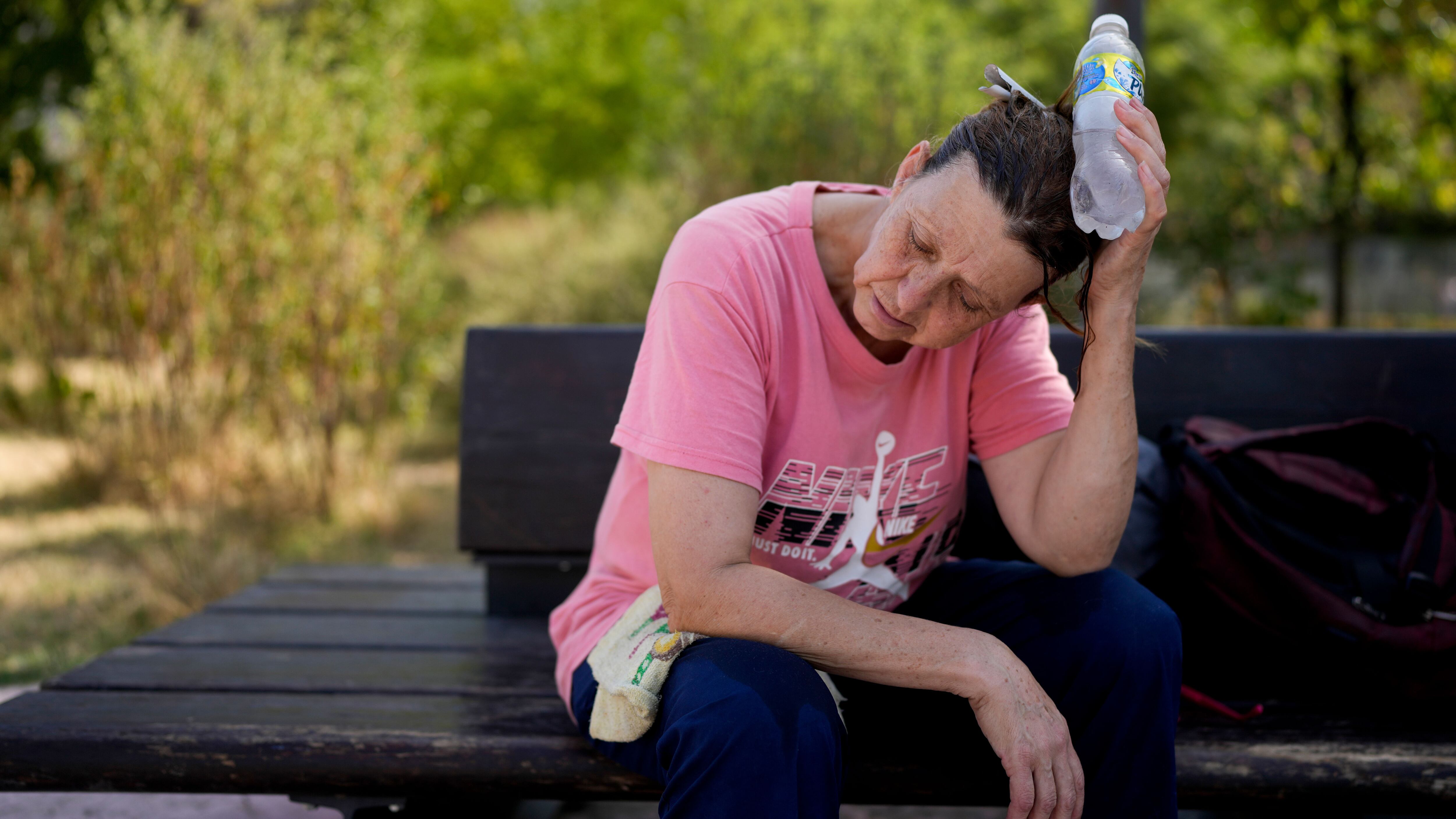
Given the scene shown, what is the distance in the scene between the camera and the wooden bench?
169 centimetres

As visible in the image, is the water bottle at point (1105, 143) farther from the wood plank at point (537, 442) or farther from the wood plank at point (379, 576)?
the wood plank at point (379, 576)

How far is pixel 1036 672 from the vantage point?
1.59m

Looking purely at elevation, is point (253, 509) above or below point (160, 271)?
below

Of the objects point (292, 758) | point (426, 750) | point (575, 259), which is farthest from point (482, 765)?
point (575, 259)

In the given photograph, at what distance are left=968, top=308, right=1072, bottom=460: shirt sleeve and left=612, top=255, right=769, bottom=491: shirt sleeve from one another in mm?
391

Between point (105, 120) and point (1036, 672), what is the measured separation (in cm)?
449

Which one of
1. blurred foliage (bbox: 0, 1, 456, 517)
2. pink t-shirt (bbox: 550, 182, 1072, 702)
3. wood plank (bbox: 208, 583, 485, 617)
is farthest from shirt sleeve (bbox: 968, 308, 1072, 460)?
blurred foliage (bbox: 0, 1, 456, 517)

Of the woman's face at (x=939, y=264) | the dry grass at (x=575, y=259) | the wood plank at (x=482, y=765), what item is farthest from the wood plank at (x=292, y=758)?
the dry grass at (x=575, y=259)

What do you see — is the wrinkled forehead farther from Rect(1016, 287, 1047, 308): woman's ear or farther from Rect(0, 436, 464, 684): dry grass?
Rect(0, 436, 464, 684): dry grass

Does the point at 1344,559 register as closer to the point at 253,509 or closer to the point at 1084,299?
the point at 1084,299

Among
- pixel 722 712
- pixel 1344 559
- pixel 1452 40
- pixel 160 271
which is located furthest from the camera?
pixel 1452 40

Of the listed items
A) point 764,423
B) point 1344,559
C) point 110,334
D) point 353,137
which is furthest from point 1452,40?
point 110,334

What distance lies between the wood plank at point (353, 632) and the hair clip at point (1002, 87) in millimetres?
1326

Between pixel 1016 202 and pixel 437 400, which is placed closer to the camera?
pixel 1016 202
